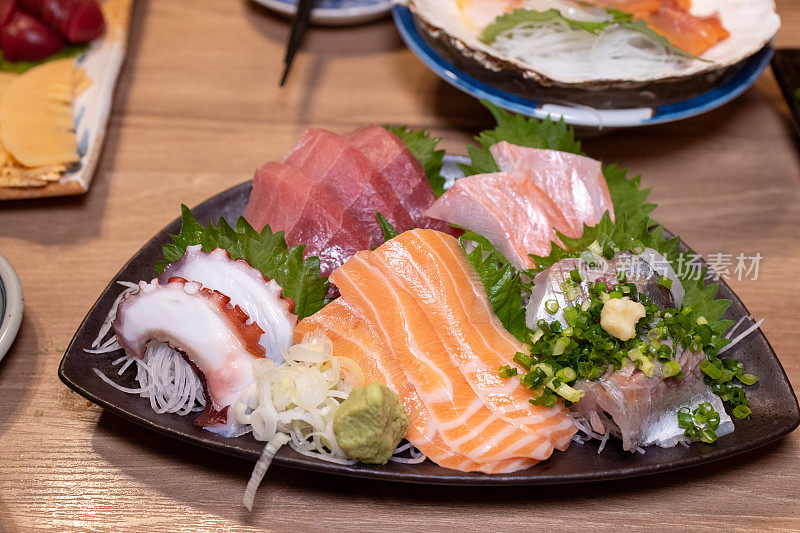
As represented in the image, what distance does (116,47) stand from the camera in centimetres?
341

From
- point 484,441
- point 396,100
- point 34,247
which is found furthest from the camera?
point 396,100

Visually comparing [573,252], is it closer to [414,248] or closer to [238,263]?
[414,248]

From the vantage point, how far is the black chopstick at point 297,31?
11.0ft

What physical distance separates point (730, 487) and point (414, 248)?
1137mm

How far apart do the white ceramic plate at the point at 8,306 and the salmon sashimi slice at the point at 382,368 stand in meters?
0.89

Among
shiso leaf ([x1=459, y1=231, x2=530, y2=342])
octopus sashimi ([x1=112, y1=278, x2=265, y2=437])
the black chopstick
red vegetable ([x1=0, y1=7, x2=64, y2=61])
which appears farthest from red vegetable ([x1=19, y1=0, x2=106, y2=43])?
shiso leaf ([x1=459, y1=231, x2=530, y2=342])

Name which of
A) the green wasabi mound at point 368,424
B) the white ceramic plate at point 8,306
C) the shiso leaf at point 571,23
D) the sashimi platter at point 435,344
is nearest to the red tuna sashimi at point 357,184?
the sashimi platter at point 435,344

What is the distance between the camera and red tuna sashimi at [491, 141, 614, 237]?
7.62 ft

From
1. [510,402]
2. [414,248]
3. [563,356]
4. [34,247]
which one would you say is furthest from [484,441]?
[34,247]

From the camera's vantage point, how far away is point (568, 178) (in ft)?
7.75

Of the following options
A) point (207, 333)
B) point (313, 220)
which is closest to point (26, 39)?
point (313, 220)

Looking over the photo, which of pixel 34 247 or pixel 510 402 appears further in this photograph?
pixel 34 247

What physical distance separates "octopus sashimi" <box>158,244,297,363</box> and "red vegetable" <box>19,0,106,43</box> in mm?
1983

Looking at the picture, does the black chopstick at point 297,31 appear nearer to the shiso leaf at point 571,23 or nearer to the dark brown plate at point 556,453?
the shiso leaf at point 571,23
